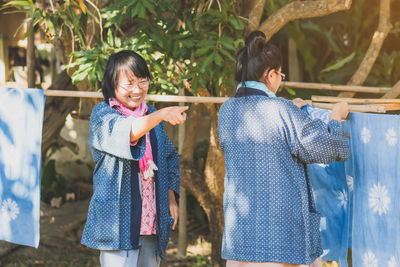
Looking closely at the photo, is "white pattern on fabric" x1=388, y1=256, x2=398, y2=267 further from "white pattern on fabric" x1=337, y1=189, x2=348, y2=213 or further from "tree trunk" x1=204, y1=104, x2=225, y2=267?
"tree trunk" x1=204, y1=104, x2=225, y2=267

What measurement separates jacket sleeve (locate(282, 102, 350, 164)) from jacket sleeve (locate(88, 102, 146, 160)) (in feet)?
2.18

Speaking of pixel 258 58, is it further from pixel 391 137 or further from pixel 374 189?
pixel 374 189

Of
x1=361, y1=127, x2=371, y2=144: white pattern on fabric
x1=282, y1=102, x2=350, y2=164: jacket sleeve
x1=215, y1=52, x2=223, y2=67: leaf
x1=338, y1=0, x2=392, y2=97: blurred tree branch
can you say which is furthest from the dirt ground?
x1=282, y1=102, x2=350, y2=164: jacket sleeve

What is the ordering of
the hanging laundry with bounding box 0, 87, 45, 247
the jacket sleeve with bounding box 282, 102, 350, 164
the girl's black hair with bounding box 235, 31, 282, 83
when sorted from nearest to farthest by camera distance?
the jacket sleeve with bounding box 282, 102, 350, 164 < the girl's black hair with bounding box 235, 31, 282, 83 < the hanging laundry with bounding box 0, 87, 45, 247

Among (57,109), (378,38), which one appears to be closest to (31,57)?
(57,109)

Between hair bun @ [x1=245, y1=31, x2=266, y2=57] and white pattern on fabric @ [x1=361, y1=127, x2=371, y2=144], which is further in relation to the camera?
white pattern on fabric @ [x1=361, y1=127, x2=371, y2=144]

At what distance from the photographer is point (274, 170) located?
7.48ft

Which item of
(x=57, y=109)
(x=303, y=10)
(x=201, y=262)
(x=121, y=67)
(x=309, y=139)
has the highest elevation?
(x=303, y=10)

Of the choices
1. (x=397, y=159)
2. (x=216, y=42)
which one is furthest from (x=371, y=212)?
(x=216, y=42)

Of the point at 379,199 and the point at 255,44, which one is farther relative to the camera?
the point at 379,199

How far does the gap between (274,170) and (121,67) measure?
86 cm

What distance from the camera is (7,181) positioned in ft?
10.8

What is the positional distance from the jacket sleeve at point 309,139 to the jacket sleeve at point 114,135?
2.18ft

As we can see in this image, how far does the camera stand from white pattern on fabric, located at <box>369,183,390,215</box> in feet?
8.45
